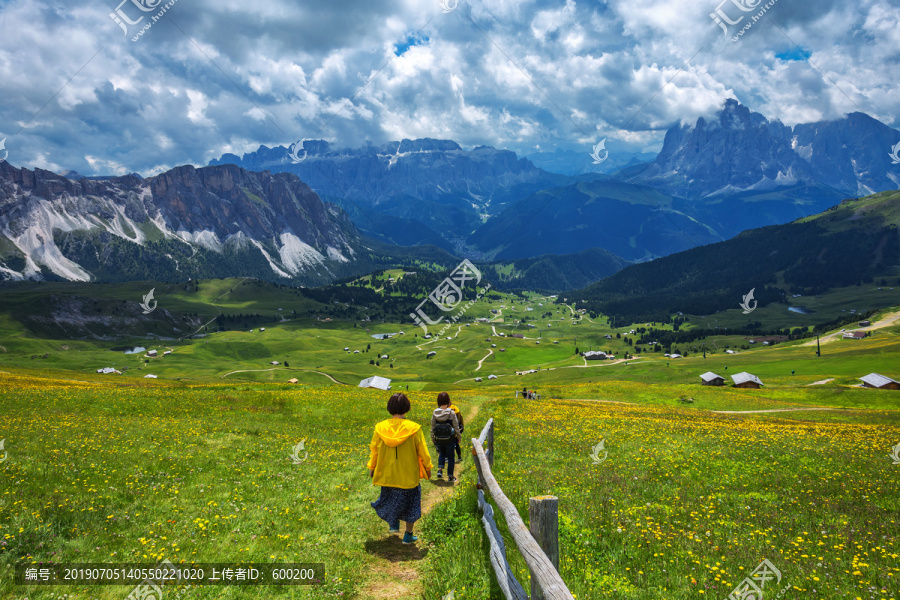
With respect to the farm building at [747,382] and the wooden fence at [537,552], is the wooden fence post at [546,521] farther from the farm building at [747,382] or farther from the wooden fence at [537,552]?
the farm building at [747,382]

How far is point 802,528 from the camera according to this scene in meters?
12.3

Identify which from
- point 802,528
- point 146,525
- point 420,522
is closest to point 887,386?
point 802,528

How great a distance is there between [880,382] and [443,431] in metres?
131

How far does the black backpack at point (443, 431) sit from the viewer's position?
57.2 ft

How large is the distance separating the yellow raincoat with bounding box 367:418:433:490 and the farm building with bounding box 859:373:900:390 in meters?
131

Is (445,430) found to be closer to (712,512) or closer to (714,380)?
(712,512)

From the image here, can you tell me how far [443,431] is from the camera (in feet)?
57.5

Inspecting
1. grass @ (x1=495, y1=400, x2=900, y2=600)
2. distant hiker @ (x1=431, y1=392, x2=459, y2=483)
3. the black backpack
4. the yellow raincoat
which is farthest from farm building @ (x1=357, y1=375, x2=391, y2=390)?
the yellow raincoat

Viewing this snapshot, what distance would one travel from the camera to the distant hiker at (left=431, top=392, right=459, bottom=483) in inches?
685

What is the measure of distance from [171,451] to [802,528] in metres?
23.4

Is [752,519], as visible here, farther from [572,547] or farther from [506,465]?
[506,465]

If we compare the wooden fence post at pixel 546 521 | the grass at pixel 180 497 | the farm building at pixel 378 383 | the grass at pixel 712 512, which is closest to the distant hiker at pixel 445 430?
the grass at pixel 180 497

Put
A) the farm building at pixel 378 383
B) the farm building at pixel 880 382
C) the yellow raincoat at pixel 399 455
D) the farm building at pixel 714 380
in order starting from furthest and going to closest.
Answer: the farm building at pixel 378 383 < the farm building at pixel 714 380 < the farm building at pixel 880 382 < the yellow raincoat at pixel 399 455

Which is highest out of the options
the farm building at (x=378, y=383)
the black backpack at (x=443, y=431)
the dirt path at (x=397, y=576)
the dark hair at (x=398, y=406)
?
the dark hair at (x=398, y=406)
